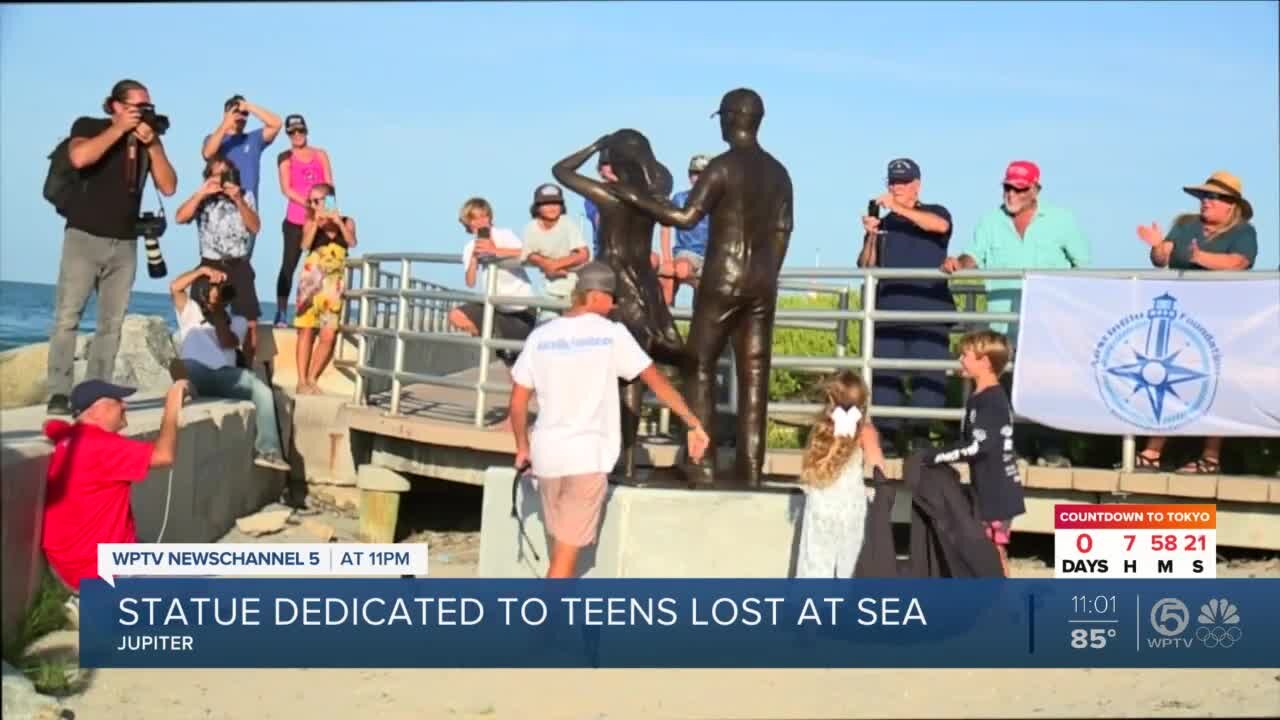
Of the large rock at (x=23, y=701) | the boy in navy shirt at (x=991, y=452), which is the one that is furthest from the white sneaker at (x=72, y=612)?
the boy in navy shirt at (x=991, y=452)

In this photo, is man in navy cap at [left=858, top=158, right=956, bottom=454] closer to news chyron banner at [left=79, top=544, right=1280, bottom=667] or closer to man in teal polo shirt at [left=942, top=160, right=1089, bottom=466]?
man in teal polo shirt at [left=942, top=160, right=1089, bottom=466]

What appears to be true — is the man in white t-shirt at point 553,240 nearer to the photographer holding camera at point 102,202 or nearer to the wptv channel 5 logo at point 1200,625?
the photographer holding camera at point 102,202

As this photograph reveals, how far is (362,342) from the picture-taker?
1452 centimetres

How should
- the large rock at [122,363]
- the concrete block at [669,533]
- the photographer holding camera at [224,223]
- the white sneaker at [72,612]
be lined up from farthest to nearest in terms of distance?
the photographer holding camera at [224,223] < the large rock at [122,363] < the concrete block at [669,533] < the white sneaker at [72,612]

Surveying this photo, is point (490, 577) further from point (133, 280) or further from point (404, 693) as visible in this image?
point (133, 280)

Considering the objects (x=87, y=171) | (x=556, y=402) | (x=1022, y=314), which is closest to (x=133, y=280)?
(x=87, y=171)

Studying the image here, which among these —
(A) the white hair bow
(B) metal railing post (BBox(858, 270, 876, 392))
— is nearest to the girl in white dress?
(A) the white hair bow

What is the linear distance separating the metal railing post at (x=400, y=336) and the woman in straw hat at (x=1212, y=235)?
518 cm

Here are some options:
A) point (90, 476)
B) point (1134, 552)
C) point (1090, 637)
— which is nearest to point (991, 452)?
point (1134, 552)

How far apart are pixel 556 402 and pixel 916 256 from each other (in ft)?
13.1

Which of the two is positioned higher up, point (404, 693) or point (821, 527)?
point (821, 527)

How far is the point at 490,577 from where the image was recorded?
10.6 m

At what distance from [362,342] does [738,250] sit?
492 cm

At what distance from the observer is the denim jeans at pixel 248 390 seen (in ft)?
46.1
